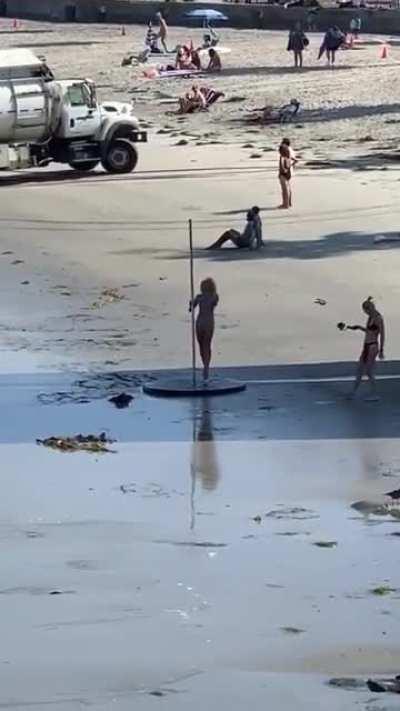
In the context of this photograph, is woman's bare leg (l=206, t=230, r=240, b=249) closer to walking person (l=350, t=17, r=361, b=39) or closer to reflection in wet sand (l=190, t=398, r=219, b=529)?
reflection in wet sand (l=190, t=398, r=219, b=529)

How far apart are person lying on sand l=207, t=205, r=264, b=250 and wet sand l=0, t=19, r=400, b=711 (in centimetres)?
23

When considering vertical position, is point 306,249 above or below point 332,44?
below

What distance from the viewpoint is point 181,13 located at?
83.8 m

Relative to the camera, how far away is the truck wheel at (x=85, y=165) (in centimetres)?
4231

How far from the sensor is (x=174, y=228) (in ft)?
114

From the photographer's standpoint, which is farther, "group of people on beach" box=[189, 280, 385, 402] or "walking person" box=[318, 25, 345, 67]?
"walking person" box=[318, 25, 345, 67]

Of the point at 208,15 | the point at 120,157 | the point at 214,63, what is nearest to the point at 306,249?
the point at 120,157

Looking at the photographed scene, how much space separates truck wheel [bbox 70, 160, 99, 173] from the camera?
42.3 m

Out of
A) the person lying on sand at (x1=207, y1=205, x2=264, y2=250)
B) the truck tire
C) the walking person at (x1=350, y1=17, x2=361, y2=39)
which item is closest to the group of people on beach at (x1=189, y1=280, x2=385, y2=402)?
the person lying on sand at (x1=207, y1=205, x2=264, y2=250)

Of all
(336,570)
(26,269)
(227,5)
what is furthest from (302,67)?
(336,570)

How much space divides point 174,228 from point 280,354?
10725 millimetres

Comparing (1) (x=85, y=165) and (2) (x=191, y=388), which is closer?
(2) (x=191, y=388)

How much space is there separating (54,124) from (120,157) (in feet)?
6.96

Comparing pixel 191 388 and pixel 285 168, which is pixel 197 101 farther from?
pixel 191 388
